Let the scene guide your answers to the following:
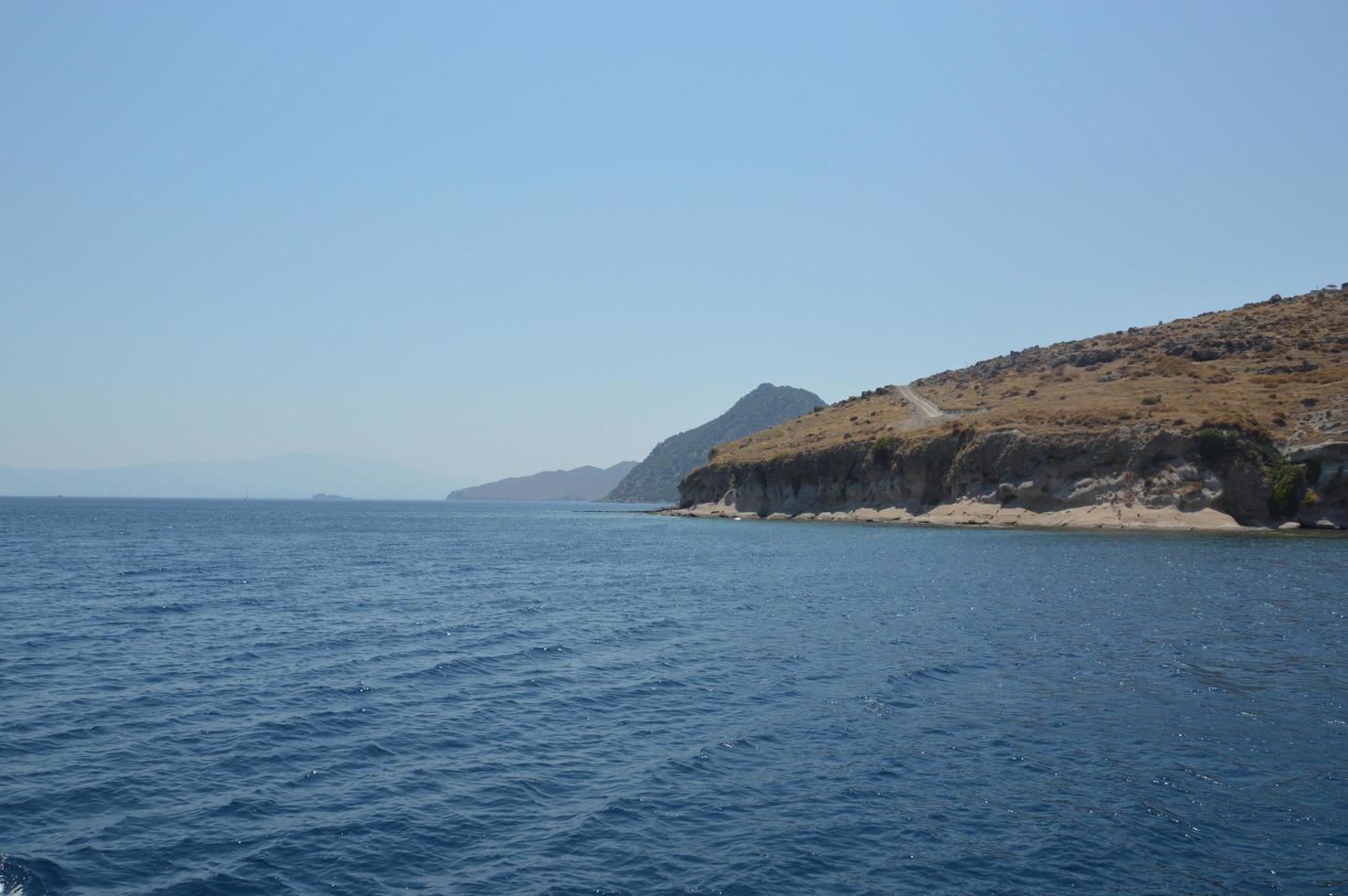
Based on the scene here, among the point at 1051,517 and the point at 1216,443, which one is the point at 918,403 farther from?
the point at 1216,443

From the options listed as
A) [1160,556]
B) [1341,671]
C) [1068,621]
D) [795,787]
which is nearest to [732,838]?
[795,787]

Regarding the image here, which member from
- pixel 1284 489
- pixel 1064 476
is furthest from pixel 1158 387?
pixel 1284 489

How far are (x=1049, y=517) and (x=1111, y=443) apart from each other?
10.7 m

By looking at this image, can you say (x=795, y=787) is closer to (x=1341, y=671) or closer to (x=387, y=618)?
(x=1341, y=671)

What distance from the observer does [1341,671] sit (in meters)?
26.2

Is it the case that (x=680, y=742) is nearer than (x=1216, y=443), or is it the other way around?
(x=680, y=742)

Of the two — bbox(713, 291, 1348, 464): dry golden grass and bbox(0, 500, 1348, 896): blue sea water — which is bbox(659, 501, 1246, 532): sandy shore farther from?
bbox(0, 500, 1348, 896): blue sea water

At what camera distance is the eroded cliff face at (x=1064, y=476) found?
3418 inches

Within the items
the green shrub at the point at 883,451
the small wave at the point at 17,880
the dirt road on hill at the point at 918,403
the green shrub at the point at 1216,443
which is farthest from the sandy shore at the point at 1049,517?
the small wave at the point at 17,880

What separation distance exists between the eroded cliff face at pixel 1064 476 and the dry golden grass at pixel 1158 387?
2830 mm

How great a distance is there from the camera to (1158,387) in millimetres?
113312

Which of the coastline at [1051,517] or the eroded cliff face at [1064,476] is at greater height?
the eroded cliff face at [1064,476]

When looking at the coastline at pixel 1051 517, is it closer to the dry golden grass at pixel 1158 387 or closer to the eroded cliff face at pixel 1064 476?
the eroded cliff face at pixel 1064 476

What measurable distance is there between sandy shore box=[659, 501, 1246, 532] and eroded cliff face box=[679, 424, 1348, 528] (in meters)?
0.56
